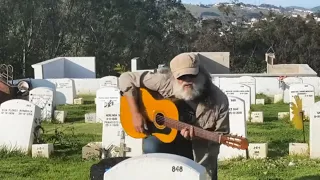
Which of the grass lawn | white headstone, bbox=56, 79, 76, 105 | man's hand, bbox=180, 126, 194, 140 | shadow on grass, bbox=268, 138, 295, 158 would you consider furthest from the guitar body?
white headstone, bbox=56, 79, 76, 105

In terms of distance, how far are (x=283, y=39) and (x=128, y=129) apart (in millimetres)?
32591

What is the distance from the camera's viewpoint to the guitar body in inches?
207

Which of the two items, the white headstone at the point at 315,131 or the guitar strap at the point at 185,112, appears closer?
the guitar strap at the point at 185,112

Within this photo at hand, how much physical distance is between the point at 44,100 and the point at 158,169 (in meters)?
9.99

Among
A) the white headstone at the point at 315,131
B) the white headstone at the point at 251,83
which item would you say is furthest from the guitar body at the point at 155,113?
the white headstone at the point at 251,83

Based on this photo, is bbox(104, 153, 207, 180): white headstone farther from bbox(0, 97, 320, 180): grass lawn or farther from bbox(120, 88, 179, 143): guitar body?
bbox(0, 97, 320, 180): grass lawn

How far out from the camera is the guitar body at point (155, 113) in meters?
5.25

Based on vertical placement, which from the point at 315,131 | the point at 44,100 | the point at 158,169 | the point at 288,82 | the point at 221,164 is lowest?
the point at 221,164

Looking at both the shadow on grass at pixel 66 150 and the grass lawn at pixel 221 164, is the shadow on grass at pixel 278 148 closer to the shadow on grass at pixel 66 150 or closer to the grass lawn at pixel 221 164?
the grass lawn at pixel 221 164

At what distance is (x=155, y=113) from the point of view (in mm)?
5453

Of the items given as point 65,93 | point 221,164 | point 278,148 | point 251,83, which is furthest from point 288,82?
point 221,164

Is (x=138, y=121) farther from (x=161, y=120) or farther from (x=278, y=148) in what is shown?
(x=278, y=148)

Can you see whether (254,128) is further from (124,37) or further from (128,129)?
(124,37)

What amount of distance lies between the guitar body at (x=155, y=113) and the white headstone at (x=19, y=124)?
4.04 metres
